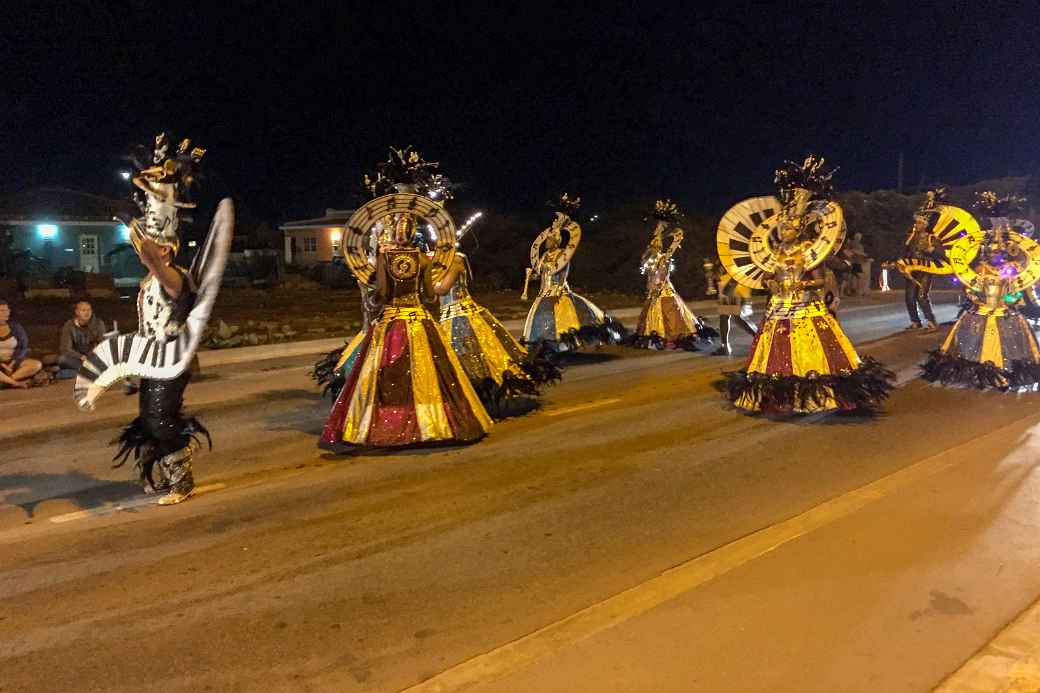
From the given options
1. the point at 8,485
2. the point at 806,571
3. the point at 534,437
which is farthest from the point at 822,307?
the point at 8,485

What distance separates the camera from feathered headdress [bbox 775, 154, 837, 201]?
376 inches

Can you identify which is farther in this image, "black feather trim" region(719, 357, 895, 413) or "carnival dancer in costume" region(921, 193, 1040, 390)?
"carnival dancer in costume" region(921, 193, 1040, 390)

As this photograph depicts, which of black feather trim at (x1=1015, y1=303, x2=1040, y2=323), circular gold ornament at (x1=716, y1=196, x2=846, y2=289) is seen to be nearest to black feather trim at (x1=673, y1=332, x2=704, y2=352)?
circular gold ornament at (x1=716, y1=196, x2=846, y2=289)

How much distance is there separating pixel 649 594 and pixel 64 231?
4410cm

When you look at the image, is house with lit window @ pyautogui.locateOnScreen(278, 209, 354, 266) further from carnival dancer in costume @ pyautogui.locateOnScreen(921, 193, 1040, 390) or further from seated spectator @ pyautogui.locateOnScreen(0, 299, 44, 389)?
carnival dancer in costume @ pyautogui.locateOnScreen(921, 193, 1040, 390)

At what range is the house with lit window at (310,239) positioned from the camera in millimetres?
51750

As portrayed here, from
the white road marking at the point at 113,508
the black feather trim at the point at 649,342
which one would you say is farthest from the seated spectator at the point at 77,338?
the black feather trim at the point at 649,342

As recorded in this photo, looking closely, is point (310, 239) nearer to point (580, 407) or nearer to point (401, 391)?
point (580, 407)

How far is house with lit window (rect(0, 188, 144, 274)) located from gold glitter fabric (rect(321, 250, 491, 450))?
36877 millimetres

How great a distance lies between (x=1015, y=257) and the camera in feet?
35.5

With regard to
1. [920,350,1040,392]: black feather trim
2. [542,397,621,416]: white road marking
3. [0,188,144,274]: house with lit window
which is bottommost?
[542,397,621,416]: white road marking

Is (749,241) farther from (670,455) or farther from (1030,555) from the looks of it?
(1030,555)

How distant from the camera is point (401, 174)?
8.39 m

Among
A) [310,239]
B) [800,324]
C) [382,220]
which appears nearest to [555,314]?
[800,324]
